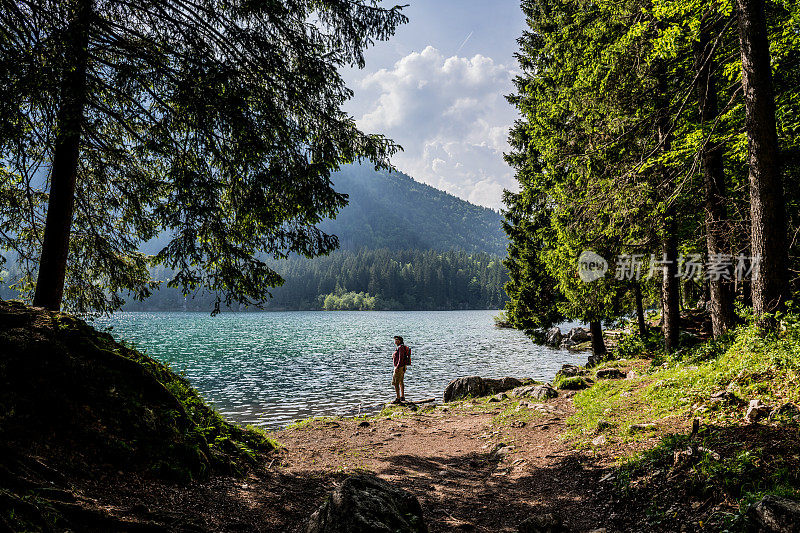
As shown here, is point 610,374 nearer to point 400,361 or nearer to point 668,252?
point 668,252

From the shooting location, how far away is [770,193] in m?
7.06

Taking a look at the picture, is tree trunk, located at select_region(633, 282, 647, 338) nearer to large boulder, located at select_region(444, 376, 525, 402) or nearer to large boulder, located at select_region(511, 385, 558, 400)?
large boulder, located at select_region(511, 385, 558, 400)

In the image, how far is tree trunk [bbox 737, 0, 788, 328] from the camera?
23.1 ft

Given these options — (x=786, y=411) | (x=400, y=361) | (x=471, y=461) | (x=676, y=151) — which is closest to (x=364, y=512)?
(x=471, y=461)

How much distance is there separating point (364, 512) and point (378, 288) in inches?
6142

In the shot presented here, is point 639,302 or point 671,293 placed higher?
point 671,293

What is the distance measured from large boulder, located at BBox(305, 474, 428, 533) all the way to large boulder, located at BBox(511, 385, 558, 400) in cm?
933

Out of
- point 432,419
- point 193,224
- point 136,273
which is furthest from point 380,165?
point 432,419

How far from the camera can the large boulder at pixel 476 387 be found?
15862 millimetres

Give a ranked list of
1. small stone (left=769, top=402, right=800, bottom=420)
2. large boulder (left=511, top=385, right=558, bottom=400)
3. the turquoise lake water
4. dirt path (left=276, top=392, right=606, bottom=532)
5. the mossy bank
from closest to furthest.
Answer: the mossy bank, small stone (left=769, top=402, right=800, bottom=420), dirt path (left=276, top=392, right=606, bottom=532), large boulder (left=511, top=385, right=558, bottom=400), the turquoise lake water

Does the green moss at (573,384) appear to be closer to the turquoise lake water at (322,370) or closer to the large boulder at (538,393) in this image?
the large boulder at (538,393)

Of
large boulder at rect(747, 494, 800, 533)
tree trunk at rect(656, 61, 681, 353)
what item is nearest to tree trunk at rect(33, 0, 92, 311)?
large boulder at rect(747, 494, 800, 533)

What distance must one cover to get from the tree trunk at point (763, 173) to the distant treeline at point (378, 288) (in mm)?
146556

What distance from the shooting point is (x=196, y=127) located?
260 inches
